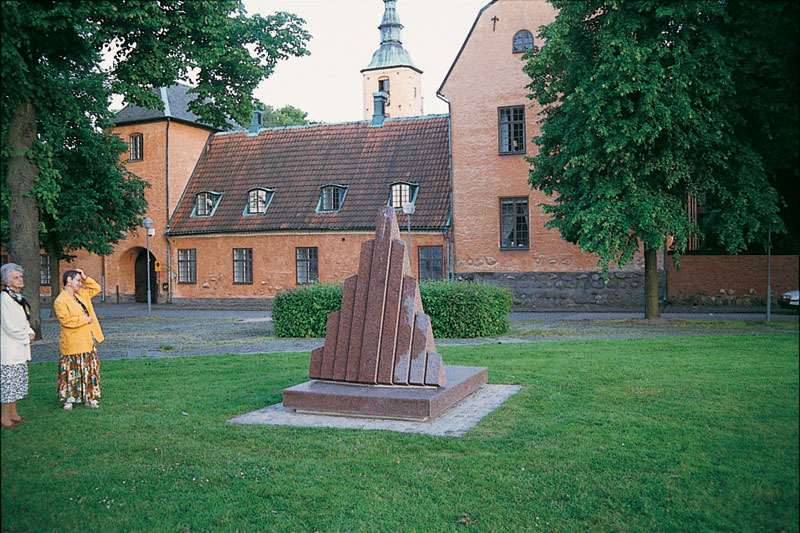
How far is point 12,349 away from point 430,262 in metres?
26.6

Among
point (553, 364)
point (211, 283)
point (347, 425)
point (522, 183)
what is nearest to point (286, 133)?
point (211, 283)

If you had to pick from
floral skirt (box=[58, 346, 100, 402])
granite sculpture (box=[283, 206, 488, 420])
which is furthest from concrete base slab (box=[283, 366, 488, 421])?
floral skirt (box=[58, 346, 100, 402])

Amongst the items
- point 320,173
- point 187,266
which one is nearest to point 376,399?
point 320,173

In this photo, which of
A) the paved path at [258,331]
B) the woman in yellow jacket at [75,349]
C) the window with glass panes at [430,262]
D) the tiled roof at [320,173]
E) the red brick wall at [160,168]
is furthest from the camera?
the red brick wall at [160,168]

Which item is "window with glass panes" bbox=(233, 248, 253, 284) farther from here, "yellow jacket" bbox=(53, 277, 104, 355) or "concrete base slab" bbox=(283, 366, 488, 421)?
"concrete base slab" bbox=(283, 366, 488, 421)

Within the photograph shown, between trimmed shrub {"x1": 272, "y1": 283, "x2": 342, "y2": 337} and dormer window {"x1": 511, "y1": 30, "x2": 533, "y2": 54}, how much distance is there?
14.8 metres

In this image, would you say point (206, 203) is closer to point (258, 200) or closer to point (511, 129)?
point (258, 200)

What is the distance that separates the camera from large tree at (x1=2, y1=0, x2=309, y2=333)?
11.3 feet

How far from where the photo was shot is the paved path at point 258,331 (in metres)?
16.2

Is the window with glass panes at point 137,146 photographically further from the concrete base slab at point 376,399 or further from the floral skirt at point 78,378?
the concrete base slab at point 376,399

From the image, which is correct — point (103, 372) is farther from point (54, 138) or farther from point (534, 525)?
point (54, 138)

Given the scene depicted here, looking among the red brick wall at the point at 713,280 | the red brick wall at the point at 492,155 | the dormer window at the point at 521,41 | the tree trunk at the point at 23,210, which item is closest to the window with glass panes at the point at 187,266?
the red brick wall at the point at 492,155

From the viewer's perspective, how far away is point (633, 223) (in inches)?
715

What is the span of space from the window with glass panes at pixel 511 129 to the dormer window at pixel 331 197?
8.06 m
